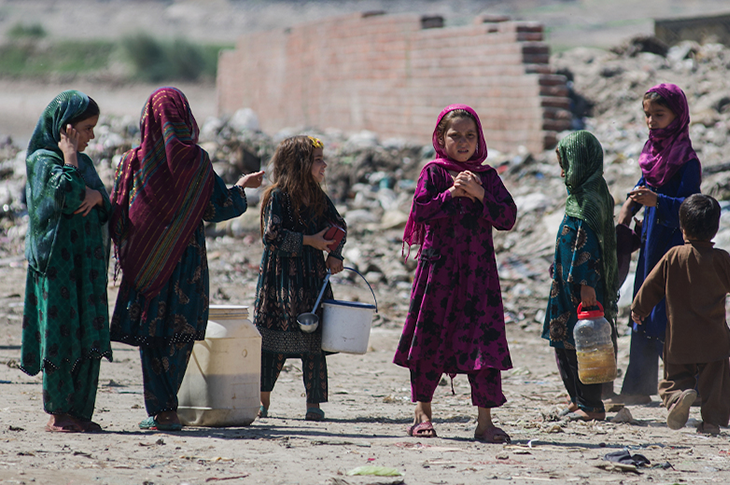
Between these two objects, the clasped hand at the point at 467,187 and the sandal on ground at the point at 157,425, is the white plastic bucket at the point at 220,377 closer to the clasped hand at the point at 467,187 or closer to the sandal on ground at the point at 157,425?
the sandal on ground at the point at 157,425

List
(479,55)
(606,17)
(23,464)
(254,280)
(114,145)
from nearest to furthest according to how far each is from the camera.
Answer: (23,464) → (254,280) → (479,55) → (114,145) → (606,17)

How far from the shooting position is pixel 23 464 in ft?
9.93

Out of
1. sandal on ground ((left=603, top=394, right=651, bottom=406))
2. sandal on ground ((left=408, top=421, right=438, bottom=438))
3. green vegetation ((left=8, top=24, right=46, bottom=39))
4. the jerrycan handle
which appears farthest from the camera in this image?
green vegetation ((left=8, top=24, right=46, bottom=39))

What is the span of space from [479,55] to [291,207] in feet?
25.2

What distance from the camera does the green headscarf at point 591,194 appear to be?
4.22 meters

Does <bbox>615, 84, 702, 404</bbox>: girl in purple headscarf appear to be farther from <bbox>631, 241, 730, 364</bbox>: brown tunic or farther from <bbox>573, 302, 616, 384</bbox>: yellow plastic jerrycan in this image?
<bbox>573, 302, 616, 384</bbox>: yellow plastic jerrycan

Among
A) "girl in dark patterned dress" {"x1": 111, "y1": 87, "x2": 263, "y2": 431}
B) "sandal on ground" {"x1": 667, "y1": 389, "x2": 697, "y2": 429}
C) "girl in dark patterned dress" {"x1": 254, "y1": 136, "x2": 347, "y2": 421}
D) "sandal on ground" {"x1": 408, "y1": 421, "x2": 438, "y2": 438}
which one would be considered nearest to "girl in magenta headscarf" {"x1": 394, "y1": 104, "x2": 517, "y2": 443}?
"sandal on ground" {"x1": 408, "y1": 421, "x2": 438, "y2": 438}

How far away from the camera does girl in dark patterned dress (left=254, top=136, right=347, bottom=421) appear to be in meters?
4.26

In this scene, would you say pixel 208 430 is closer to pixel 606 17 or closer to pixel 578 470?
pixel 578 470

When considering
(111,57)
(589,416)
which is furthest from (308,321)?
(111,57)

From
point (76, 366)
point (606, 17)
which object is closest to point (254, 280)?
point (76, 366)

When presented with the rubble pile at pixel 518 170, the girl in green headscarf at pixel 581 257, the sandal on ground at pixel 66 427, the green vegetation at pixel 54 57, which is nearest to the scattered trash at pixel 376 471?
the sandal on ground at pixel 66 427

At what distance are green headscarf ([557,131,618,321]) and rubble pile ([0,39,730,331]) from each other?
9.79 ft

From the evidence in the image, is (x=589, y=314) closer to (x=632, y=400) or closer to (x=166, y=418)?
(x=632, y=400)
